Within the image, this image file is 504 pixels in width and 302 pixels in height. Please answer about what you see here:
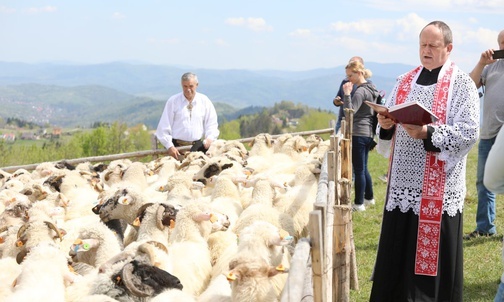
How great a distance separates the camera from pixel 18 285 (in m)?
4.14

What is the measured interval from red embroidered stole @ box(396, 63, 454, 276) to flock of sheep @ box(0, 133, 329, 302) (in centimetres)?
104

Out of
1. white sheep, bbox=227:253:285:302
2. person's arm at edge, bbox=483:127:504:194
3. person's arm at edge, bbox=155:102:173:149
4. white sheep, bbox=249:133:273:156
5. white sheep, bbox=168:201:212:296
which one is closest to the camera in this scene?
person's arm at edge, bbox=483:127:504:194

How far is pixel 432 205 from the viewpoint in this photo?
448 centimetres

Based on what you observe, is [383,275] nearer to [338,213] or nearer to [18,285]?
[338,213]

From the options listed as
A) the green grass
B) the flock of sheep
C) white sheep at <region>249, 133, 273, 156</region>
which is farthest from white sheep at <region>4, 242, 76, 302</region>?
white sheep at <region>249, 133, 273, 156</region>

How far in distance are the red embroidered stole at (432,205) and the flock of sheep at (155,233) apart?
1039 mm

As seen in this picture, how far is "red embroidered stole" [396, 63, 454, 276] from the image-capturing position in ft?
14.6

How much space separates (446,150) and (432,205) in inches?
17.8

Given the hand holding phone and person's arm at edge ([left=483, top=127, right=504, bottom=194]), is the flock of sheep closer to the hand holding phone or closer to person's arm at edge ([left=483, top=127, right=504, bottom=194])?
person's arm at edge ([left=483, top=127, right=504, bottom=194])

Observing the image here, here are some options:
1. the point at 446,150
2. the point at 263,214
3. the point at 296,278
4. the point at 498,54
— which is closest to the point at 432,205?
the point at 446,150

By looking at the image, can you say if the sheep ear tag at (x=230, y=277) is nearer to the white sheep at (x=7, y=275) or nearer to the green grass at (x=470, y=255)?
the white sheep at (x=7, y=275)

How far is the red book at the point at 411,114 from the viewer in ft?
13.6

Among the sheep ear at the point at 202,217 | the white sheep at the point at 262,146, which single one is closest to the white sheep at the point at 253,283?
the sheep ear at the point at 202,217

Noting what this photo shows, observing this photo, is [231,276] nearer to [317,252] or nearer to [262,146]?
[317,252]
